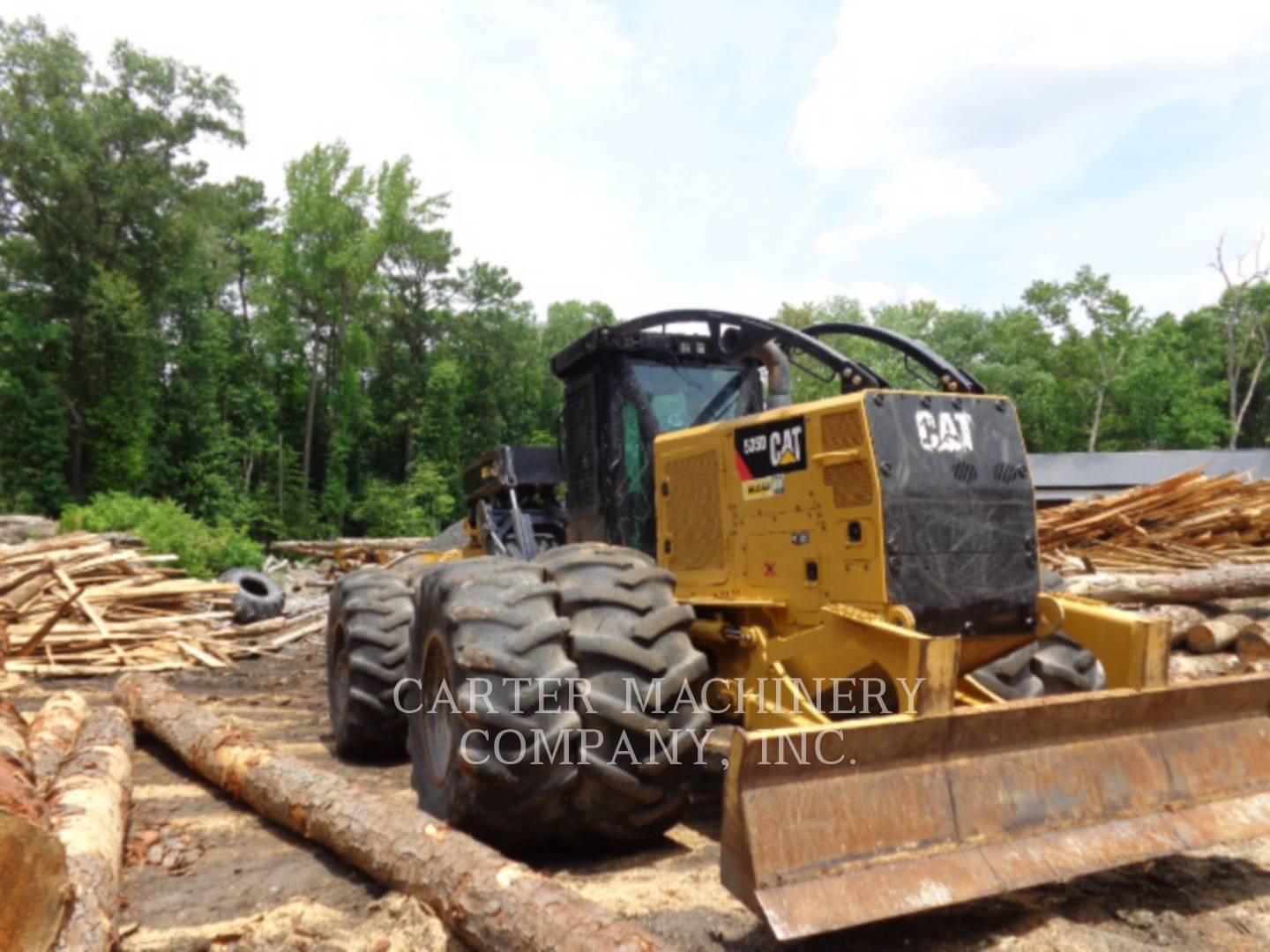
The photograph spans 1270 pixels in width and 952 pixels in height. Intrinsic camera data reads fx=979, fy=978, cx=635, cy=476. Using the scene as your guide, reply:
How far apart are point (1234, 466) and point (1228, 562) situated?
24.6 m

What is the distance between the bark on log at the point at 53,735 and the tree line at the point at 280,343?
26.2 metres

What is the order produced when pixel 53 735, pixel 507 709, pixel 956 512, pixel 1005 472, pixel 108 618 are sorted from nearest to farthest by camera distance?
1. pixel 507 709
2. pixel 956 512
3. pixel 1005 472
4. pixel 53 735
5. pixel 108 618

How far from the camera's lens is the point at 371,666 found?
644 centimetres

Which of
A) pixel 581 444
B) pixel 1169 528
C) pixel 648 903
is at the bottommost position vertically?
pixel 648 903

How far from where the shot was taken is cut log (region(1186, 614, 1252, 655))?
10.1 meters

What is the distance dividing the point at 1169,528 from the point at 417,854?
468 inches

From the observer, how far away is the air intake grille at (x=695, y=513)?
532 centimetres

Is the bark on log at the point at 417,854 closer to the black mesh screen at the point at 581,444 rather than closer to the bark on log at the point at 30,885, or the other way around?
the bark on log at the point at 30,885

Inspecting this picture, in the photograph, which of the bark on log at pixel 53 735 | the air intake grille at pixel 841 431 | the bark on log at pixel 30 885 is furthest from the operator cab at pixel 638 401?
the bark on log at pixel 30 885

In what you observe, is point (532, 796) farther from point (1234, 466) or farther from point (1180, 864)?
point (1234, 466)

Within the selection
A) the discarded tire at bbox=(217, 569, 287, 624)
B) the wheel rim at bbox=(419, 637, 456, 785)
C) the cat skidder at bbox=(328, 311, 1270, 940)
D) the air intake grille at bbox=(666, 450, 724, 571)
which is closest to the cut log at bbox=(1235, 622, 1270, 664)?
the cat skidder at bbox=(328, 311, 1270, 940)

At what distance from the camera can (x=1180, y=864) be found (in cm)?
438

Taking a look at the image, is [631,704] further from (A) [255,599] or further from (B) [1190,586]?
(A) [255,599]

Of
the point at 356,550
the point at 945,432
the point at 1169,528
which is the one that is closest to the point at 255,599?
the point at 356,550
